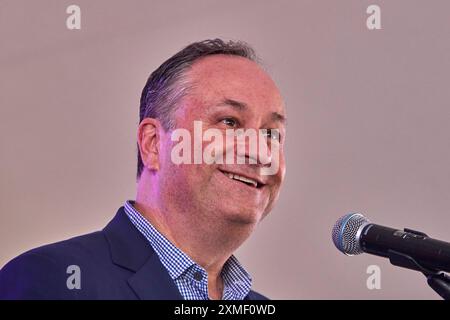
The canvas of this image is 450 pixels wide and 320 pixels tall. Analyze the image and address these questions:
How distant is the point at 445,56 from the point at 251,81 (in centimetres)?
127

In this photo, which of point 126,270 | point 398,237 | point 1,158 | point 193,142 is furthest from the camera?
point 1,158

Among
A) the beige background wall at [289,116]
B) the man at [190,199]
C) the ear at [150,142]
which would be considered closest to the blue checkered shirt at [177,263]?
the man at [190,199]

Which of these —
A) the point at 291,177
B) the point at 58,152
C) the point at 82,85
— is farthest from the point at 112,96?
the point at 291,177

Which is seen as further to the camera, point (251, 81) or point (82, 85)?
point (82, 85)

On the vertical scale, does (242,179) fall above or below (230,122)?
below

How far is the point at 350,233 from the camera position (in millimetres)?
1475

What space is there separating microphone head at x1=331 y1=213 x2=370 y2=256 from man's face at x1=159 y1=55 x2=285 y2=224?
0.72 ft

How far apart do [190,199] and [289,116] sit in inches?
38.9

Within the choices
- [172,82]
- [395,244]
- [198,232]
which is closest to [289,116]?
[172,82]

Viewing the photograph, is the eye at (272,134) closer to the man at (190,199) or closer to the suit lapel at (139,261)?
the man at (190,199)

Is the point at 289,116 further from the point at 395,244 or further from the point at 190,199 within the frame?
the point at 395,244

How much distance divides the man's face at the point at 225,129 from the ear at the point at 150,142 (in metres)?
0.04
